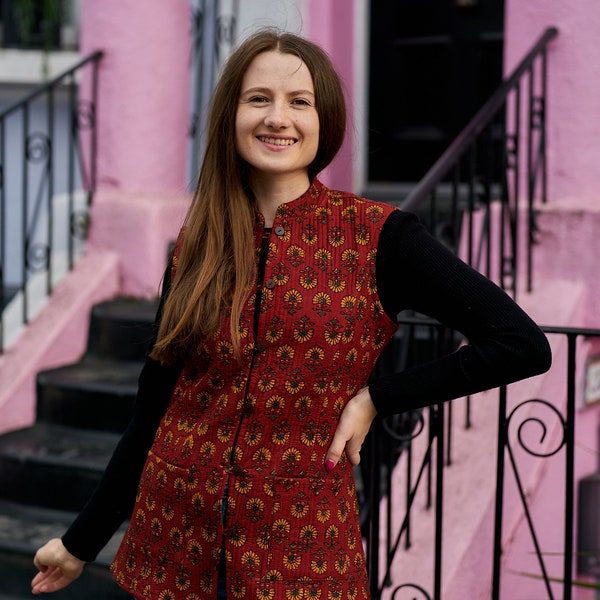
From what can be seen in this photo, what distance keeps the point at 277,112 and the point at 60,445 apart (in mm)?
3180

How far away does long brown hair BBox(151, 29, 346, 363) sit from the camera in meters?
1.89

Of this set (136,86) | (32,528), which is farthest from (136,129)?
(32,528)

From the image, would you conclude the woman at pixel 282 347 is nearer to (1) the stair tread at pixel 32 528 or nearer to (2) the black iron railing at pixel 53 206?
(1) the stair tread at pixel 32 528

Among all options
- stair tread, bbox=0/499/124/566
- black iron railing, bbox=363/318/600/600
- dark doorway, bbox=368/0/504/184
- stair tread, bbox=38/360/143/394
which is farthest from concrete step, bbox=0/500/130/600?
dark doorway, bbox=368/0/504/184

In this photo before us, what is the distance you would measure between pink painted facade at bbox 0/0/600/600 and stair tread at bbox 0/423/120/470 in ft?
0.47

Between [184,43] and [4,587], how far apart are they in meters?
3.07

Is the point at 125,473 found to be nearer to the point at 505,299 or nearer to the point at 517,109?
the point at 505,299

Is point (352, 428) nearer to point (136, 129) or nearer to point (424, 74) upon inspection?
point (136, 129)

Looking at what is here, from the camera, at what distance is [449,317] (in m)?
1.86

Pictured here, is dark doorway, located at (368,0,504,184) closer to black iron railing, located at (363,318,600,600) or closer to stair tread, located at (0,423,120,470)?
black iron railing, located at (363,318,600,600)

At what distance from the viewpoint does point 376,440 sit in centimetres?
318

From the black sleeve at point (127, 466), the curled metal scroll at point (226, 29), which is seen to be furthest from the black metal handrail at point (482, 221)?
the curled metal scroll at point (226, 29)

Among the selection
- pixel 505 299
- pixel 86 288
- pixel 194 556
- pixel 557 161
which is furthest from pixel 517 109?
pixel 194 556

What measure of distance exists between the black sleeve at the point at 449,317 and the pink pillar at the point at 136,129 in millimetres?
3683
